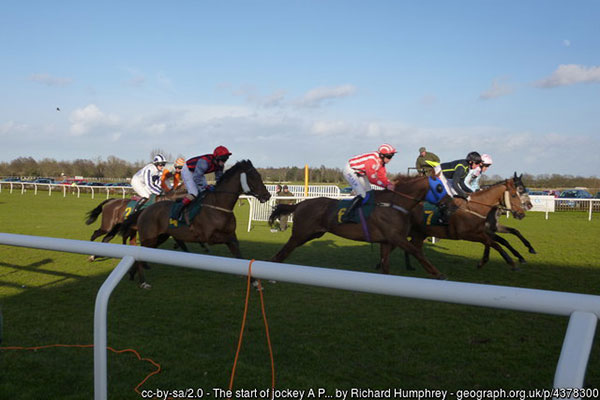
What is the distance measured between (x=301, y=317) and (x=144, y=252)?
2.95m

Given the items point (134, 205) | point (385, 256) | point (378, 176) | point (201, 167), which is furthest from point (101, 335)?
point (134, 205)

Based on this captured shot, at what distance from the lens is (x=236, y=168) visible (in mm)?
6766

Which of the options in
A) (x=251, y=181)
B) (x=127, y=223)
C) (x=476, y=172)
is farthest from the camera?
(x=476, y=172)

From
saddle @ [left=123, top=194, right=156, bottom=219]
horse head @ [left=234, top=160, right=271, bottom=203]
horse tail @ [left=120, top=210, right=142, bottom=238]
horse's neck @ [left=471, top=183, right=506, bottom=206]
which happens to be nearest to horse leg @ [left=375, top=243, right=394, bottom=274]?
horse head @ [left=234, top=160, right=271, bottom=203]

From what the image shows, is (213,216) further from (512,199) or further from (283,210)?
(512,199)

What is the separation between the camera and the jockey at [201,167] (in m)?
6.74

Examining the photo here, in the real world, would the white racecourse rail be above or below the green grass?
above

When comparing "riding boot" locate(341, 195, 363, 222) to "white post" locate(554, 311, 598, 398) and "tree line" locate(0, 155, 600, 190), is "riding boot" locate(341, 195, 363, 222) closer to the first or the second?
"white post" locate(554, 311, 598, 398)

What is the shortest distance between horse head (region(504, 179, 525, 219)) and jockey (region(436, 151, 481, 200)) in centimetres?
61

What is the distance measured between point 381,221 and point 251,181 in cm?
189

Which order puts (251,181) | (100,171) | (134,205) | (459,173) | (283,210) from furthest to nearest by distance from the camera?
(100,171)
(134,205)
(459,173)
(283,210)
(251,181)

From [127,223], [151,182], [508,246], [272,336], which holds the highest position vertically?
[151,182]

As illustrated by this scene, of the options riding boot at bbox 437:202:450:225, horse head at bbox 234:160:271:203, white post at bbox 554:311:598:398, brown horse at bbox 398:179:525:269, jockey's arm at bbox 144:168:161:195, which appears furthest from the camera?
jockey's arm at bbox 144:168:161:195

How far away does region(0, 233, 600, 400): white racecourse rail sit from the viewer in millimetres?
1113
